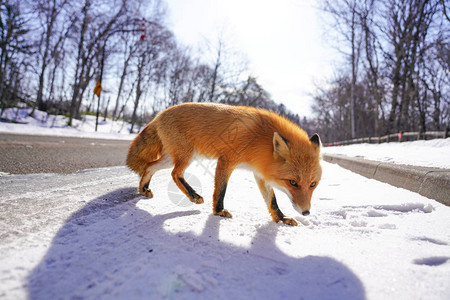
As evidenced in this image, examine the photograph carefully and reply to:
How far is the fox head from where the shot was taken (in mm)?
2090

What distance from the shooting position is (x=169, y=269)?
1.07 meters

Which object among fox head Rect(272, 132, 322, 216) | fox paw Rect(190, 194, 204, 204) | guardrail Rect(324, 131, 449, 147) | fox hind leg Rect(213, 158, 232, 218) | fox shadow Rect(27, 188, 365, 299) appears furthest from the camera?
guardrail Rect(324, 131, 449, 147)

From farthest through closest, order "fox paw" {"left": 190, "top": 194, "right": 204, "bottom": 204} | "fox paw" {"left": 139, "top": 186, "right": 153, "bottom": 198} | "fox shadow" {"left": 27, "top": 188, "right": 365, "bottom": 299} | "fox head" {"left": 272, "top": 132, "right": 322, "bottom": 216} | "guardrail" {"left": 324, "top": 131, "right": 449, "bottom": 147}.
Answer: "guardrail" {"left": 324, "top": 131, "right": 449, "bottom": 147}
"fox paw" {"left": 139, "top": 186, "right": 153, "bottom": 198}
"fox paw" {"left": 190, "top": 194, "right": 204, "bottom": 204}
"fox head" {"left": 272, "top": 132, "right": 322, "bottom": 216}
"fox shadow" {"left": 27, "top": 188, "right": 365, "bottom": 299}

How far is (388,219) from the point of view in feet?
6.84

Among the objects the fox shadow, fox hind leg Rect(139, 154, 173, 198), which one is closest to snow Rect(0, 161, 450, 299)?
the fox shadow

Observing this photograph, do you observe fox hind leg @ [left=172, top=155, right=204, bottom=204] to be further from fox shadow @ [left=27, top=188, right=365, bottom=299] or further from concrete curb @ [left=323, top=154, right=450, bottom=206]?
concrete curb @ [left=323, top=154, right=450, bottom=206]

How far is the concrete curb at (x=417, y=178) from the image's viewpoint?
2492 millimetres

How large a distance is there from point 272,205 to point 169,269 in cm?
149

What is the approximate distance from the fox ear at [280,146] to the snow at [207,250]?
2.21ft

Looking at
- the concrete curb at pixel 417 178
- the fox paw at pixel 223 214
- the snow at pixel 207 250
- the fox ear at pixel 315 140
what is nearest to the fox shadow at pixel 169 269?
the snow at pixel 207 250

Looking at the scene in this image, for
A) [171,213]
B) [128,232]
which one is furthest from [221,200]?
[128,232]

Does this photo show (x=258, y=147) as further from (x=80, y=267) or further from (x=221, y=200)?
(x=80, y=267)

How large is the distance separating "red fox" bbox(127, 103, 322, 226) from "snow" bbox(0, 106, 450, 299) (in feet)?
0.96

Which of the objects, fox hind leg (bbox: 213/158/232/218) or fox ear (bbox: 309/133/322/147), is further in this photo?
fox ear (bbox: 309/133/322/147)
